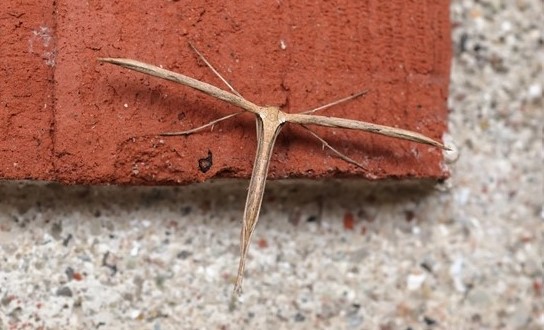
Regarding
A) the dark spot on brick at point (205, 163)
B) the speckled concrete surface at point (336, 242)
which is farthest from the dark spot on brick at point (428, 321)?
the dark spot on brick at point (205, 163)

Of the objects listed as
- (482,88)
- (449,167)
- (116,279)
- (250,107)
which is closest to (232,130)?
(250,107)

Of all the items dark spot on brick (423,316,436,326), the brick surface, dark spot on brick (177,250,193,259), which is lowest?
dark spot on brick (423,316,436,326)

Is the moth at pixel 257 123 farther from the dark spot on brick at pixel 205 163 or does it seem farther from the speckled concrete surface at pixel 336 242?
the speckled concrete surface at pixel 336 242

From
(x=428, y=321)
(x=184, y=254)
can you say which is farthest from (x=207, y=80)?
(x=428, y=321)

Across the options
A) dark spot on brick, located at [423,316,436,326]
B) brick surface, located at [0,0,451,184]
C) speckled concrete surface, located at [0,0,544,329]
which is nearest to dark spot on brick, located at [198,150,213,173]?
brick surface, located at [0,0,451,184]

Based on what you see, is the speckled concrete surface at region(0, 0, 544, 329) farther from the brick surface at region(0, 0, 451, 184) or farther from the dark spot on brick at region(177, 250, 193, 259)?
the brick surface at region(0, 0, 451, 184)

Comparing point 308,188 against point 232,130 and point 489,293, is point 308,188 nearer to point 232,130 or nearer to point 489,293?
point 232,130
